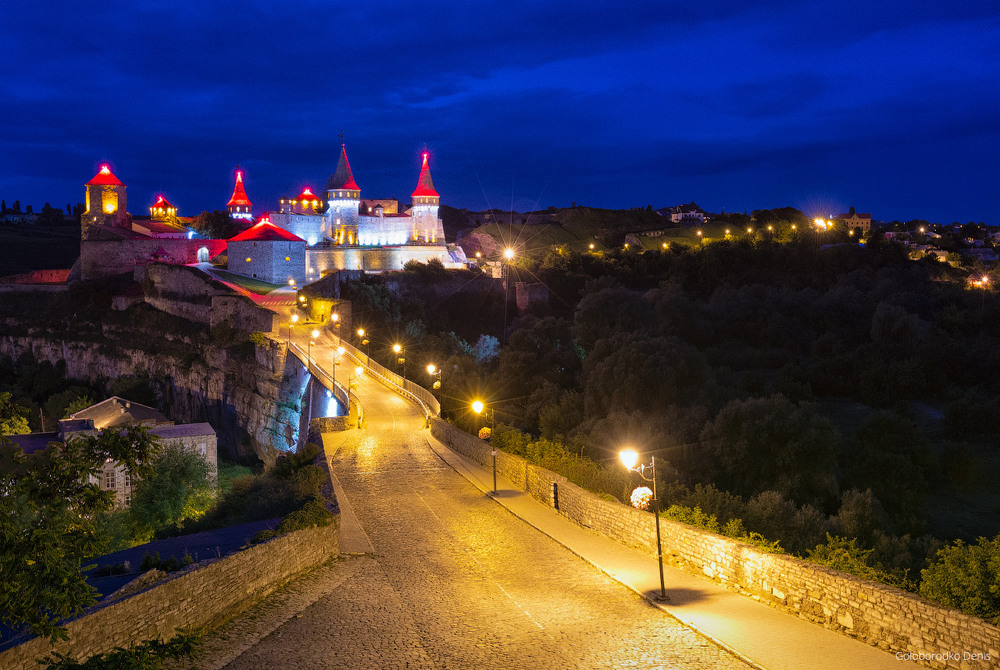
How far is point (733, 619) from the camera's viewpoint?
9859 mm

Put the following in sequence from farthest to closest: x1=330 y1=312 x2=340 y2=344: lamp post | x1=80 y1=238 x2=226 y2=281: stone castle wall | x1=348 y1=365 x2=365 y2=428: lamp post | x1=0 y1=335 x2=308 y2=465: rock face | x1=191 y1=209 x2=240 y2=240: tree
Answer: x1=191 y1=209 x2=240 y2=240: tree → x1=80 y1=238 x2=226 y2=281: stone castle wall → x1=330 y1=312 x2=340 y2=344: lamp post → x1=0 y1=335 x2=308 y2=465: rock face → x1=348 y1=365 x2=365 y2=428: lamp post

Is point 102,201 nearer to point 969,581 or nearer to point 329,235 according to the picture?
point 329,235

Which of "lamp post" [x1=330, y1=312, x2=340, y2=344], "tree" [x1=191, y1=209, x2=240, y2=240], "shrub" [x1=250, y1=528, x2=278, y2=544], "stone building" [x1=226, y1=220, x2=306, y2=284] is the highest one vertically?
"tree" [x1=191, y1=209, x2=240, y2=240]

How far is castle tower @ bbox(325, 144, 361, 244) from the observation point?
2322 inches

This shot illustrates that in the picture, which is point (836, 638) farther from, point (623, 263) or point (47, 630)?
point (623, 263)

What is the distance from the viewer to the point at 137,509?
21.3 m

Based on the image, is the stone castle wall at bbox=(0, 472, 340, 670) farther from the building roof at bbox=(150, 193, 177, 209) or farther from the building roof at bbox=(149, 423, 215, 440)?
the building roof at bbox=(150, 193, 177, 209)

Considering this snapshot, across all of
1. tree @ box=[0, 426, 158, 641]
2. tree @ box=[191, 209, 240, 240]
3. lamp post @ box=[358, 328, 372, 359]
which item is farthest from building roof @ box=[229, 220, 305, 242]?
tree @ box=[0, 426, 158, 641]

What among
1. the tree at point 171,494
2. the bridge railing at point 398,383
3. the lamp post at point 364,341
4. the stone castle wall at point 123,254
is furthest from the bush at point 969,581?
the stone castle wall at point 123,254

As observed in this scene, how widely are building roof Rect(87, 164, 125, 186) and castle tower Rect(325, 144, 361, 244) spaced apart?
18.2 m

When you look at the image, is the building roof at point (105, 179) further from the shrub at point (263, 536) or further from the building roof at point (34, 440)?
the shrub at point (263, 536)

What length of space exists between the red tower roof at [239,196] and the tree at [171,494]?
5401 centimetres

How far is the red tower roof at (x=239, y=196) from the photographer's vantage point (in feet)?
242

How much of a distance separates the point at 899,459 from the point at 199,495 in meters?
23.4
